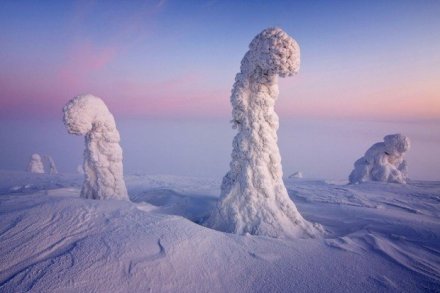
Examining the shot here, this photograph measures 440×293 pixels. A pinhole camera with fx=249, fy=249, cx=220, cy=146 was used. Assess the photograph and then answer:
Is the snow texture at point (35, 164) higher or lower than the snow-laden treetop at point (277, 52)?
lower

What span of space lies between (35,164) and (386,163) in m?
21.0

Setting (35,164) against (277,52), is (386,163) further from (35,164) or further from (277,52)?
(35,164)

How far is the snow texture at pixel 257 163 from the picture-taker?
4.48 meters

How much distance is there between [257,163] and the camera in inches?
193

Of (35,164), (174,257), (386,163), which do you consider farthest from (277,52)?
(35,164)

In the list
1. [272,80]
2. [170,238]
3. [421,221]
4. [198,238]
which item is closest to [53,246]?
[170,238]

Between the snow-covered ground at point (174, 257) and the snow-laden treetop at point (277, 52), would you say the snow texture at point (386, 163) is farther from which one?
the snow-laden treetop at point (277, 52)

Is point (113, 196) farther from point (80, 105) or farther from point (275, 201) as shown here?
point (275, 201)

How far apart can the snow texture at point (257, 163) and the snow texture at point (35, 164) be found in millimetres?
16590

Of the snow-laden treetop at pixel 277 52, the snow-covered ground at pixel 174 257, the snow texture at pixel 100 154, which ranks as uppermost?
the snow-laden treetop at pixel 277 52

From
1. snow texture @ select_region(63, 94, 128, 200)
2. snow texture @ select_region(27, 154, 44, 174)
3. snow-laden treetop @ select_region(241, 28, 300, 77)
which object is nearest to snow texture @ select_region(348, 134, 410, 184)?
snow-laden treetop @ select_region(241, 28, 300, 77)

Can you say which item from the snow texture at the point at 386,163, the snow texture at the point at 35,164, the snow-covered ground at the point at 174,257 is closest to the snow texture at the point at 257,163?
the snow-covered ground at the point at 174,257

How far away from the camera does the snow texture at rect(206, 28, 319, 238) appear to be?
14.7 feet

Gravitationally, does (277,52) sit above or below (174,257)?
above
